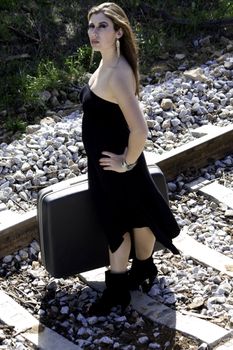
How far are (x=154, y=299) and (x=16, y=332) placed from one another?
0.92 m

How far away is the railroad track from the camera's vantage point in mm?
5676

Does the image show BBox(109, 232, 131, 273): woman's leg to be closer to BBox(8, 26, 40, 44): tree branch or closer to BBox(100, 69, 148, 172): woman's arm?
BBox(100, 69, 148, 172): woman's arm

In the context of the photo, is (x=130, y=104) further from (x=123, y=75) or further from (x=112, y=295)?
(x=112, y=295)

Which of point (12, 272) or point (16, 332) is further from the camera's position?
point (12, 272)

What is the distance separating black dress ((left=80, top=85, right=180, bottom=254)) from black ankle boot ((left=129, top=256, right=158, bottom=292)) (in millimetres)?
305

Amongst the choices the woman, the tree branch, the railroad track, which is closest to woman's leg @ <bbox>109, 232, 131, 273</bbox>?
the woman

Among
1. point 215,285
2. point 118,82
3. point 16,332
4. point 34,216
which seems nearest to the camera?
point 118,82

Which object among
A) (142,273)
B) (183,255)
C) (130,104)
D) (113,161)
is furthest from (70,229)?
(130,104)

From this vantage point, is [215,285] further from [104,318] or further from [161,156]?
[161,156]

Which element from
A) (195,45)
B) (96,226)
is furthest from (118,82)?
(195,45)

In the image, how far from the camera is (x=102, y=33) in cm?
526

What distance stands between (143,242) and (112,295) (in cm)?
38

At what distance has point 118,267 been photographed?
5.79 m

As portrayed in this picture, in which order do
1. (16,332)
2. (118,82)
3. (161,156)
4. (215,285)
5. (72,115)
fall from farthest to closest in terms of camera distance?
(72,115), (161,156), (215,285), (16,332), (118,82)
